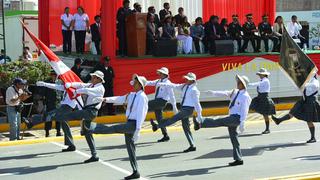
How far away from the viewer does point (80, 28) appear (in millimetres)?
21594

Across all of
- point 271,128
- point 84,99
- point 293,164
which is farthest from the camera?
point 271,128

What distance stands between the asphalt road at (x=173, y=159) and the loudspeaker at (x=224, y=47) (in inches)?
219

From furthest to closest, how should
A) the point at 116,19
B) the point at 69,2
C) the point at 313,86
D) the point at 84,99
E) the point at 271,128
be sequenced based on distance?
the point at 69,2 → the point at 116,19 → the point at 271,128 → the point at 313,86 → the point at 84,99

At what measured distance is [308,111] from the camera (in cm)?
1423

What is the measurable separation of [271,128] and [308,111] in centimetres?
337

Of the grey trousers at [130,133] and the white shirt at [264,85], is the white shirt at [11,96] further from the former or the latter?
the white shirt at [264,85]

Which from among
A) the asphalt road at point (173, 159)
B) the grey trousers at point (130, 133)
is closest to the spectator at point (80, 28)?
the asphalt road at point (173, 159)

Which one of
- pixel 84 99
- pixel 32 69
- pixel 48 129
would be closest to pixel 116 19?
pixel 32 69

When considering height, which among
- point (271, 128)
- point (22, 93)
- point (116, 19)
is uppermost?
point (116, 19)

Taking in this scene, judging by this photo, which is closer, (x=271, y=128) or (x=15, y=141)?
(x=15, y=141)

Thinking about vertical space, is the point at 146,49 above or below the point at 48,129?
above

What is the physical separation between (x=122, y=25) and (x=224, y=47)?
4095 millimetres

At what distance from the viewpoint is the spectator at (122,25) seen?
20.0 metres

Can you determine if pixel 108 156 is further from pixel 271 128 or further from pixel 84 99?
pixel 271 128
